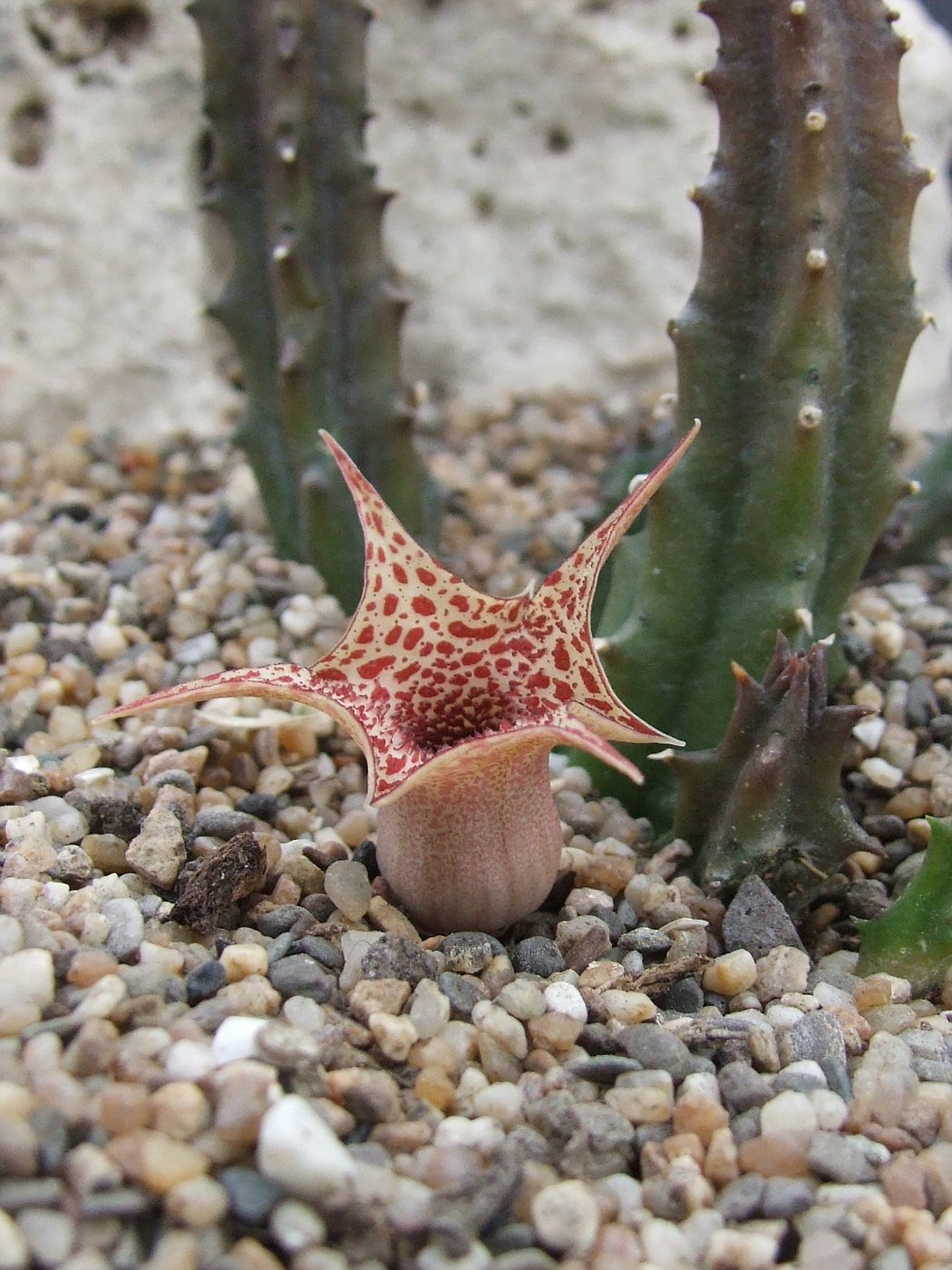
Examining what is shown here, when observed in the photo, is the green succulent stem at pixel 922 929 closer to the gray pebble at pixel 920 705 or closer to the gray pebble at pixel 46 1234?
the gray pebble at pixel 920 705

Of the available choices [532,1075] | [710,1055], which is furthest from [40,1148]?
[710,1055]

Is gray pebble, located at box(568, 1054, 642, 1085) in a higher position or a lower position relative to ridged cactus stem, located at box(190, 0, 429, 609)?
lower

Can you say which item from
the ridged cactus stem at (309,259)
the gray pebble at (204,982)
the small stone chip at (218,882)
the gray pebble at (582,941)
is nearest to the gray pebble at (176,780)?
the small stone chip at (218,882)

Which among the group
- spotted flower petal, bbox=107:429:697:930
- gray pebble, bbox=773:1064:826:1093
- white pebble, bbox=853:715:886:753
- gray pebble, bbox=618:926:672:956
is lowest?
gray pebble, bbox=618:926:672:956

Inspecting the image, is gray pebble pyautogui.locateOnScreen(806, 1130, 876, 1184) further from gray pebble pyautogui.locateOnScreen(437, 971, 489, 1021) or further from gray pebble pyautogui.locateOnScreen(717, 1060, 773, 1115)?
gray pebble pyautogui.locateOnScreen(437, 971, 489, 1021)

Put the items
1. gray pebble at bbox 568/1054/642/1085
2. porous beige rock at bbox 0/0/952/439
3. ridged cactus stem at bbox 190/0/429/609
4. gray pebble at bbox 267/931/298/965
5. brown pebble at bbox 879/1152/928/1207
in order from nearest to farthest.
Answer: brown pebble at bbox 879/1152/928/1207, gray pebble at bbox 568/1054/642/1085, gray pebble at bbox 267/931/298/965, ridged cactus stem at bbox 190/0/429/609, porous beige rock at bbox 0/0/952/439

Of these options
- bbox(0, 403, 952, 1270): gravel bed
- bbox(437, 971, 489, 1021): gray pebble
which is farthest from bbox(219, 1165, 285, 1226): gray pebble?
bbox(437, 971, 489, 1021): gray pebble
